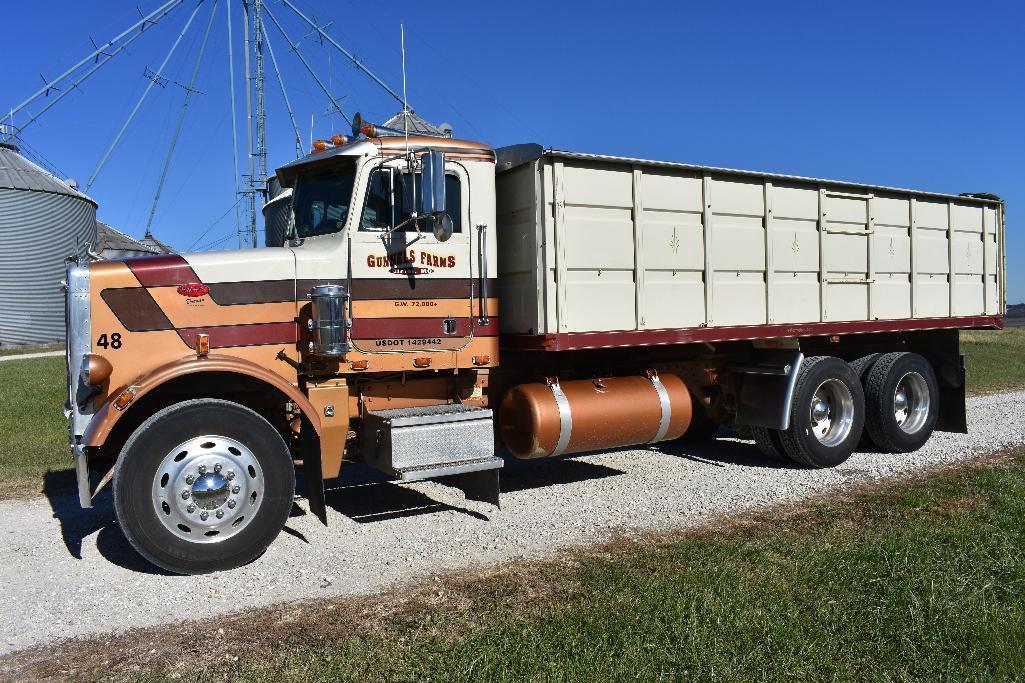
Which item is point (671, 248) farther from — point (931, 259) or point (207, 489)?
point (207, 489)

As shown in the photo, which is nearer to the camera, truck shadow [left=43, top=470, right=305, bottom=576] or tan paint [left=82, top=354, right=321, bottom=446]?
tan paint [left=82, top=354, right=321, bottom=446]

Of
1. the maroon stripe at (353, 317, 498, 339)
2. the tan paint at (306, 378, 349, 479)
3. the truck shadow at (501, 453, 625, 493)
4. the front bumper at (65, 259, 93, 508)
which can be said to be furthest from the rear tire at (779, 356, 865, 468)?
the front bumper at (65, 259, 93, 508)

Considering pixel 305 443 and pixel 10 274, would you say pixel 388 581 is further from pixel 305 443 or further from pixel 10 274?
pixel 10 274

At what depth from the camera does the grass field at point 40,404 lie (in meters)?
9.83

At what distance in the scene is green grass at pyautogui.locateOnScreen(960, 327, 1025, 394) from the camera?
17.7 m

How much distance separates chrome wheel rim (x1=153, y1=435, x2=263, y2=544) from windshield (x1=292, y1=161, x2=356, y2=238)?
77.2 inches

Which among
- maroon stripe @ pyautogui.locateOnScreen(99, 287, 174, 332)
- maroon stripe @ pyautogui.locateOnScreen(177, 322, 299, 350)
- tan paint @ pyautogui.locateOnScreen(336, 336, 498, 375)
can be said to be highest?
maroon stripe @ pyautogui.locateOnScreen(99, 287, 174, 332)

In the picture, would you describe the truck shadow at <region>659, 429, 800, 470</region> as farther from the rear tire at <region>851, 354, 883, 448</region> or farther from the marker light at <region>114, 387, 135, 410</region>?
the marker light at <region>114, 387, 135, 410</region>

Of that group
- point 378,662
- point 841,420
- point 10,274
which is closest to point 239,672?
point 378,662

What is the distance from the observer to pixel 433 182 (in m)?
6.46

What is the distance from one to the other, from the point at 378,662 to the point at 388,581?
4.81 ft

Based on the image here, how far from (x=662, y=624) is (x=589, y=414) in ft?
11.0

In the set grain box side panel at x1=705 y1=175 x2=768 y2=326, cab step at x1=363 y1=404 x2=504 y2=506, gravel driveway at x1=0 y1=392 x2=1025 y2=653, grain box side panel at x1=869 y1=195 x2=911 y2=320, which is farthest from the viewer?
grain box side panel at x1=869 y1=195 x2=911 y2=320

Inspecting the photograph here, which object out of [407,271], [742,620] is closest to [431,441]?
[407,271]
